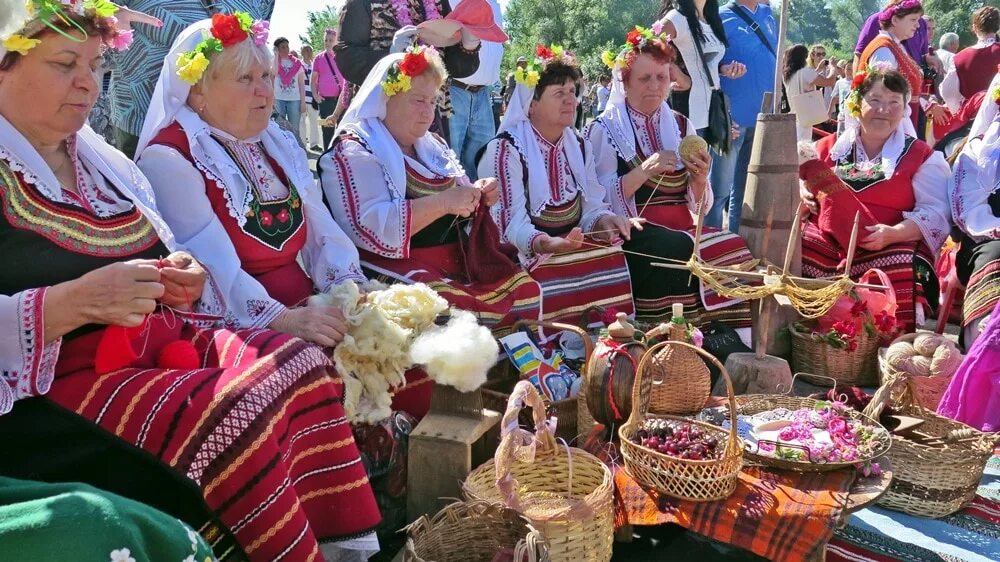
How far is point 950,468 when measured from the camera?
2.96 metres

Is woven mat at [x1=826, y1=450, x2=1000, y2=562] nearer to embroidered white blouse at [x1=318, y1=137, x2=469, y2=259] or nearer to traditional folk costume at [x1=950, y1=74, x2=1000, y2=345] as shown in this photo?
traditional folk costume at [x1=950, y1=74, x2=1000, y2=345]

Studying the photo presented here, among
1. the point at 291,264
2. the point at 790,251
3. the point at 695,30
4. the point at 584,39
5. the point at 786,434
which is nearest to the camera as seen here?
the point at 786,434

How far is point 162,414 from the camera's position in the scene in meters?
1.90

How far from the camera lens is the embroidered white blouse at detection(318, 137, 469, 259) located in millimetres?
3377

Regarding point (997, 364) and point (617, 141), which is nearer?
point (997, 364)

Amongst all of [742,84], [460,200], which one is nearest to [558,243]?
[460,200]

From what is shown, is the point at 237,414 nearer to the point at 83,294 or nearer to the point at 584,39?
the point at 83,294

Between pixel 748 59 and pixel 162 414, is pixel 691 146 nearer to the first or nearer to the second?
pixel 748 59

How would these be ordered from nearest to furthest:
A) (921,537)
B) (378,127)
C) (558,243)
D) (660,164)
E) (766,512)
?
(766,512) → (921,537) → (378,127) → (558,243) → (660,164)

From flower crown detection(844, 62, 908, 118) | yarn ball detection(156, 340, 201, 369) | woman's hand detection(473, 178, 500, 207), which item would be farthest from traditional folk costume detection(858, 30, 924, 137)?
yarn ball detection(156, 340, 201, 369)

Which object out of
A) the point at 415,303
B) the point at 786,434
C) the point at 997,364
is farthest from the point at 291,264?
the point at 997,364

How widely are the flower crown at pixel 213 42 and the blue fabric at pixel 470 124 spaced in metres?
2.05

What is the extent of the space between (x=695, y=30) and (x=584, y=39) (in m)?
35.5

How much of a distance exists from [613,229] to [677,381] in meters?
1.36
